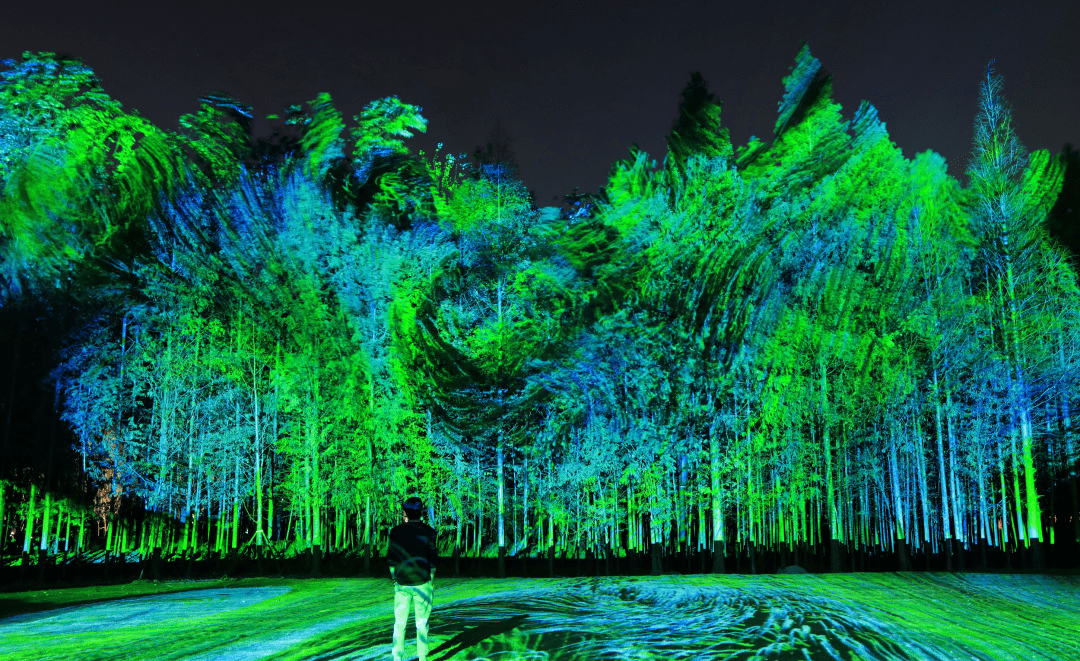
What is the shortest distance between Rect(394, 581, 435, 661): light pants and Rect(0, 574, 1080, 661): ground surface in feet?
2.13

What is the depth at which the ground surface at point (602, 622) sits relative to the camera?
7055 mm

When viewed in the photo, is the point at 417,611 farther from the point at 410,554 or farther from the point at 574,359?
the point at 574,359

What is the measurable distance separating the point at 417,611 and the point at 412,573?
1.14ft

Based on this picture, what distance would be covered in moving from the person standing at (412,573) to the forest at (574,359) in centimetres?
1132

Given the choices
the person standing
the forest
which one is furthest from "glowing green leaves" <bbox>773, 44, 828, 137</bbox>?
the person standing

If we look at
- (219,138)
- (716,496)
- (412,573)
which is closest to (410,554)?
(412,573)

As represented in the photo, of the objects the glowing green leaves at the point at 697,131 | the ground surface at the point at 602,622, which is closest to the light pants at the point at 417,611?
the ground surface at the point at 602,622

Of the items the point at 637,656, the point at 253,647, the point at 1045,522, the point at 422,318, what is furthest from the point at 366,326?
the point at 1045,522

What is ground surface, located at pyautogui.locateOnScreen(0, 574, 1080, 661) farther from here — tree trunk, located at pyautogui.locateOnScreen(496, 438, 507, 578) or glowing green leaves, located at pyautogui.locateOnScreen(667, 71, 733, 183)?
glowing green leaves, located at pyautogui.locateOnScreen(667, 71, 733, 183)

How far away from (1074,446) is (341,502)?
18.0m

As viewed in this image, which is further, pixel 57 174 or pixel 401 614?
pixel 57 174

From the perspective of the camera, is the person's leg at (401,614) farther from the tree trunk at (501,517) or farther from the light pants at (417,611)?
the tree trunk at (501,517)

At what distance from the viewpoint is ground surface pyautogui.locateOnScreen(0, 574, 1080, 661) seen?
7.05m

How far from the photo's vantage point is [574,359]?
1914cm
